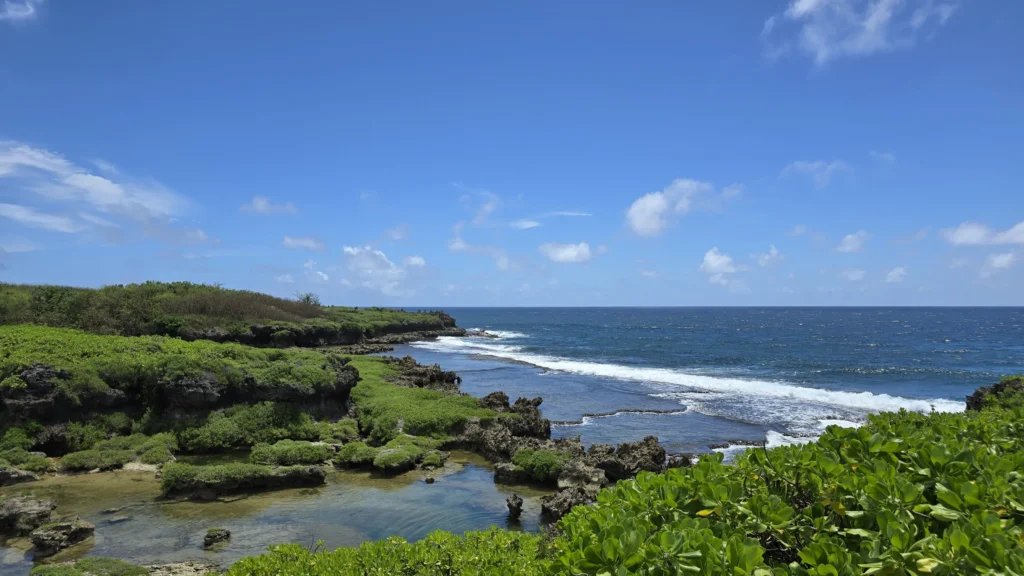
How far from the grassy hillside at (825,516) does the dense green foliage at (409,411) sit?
19754 mm

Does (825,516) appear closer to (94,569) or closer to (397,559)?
(397,559)

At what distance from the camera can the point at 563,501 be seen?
1584 cm

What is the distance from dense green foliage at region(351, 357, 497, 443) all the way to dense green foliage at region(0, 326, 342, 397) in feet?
8.83

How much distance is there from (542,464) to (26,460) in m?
17.7

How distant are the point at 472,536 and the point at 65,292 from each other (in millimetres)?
54648

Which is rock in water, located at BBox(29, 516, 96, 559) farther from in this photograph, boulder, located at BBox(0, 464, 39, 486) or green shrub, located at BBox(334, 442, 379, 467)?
green shrub, located at BBox(334, 442, 379, 467)

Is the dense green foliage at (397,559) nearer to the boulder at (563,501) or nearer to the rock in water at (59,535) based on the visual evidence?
the boulder at (563,501)

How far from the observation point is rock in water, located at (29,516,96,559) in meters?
12.5

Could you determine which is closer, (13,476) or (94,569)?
(94,569)

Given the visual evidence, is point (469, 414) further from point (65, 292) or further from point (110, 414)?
point (65, 292)

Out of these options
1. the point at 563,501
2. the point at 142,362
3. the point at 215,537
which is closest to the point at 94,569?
the point at 215,537

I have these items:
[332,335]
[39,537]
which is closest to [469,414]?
[39,537]

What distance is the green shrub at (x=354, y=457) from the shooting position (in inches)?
806

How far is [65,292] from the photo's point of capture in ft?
154
